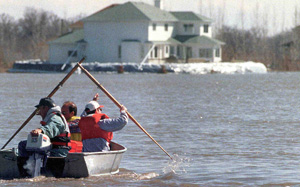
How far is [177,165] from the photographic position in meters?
18.0

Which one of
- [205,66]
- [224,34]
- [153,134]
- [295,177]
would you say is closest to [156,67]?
[205,66]

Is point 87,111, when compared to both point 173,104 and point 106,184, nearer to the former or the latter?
point 106,184

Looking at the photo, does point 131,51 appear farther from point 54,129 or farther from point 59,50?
point 54,129

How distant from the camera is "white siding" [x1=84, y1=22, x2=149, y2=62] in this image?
88500 mm

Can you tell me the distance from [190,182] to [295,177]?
2.06 meters

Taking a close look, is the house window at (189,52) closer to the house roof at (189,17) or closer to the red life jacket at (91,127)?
the house roof at (189,17)

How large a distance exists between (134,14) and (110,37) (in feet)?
11.6

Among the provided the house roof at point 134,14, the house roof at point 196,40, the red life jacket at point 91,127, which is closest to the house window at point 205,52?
the house roof at point 196,40

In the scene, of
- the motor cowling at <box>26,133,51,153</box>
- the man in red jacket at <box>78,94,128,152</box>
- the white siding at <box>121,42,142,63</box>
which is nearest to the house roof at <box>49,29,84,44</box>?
the white siding at <box>121,42,142,63</box>

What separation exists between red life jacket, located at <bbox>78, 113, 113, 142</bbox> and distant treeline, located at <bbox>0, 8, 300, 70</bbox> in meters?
81.6

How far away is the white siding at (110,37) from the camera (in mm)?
88500

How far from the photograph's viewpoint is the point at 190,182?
16062 mm

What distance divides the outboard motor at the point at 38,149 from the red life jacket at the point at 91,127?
937 mm

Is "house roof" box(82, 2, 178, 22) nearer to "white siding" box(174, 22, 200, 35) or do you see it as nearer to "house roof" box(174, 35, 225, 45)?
"white siding" box(174, 22, 200, 35)
